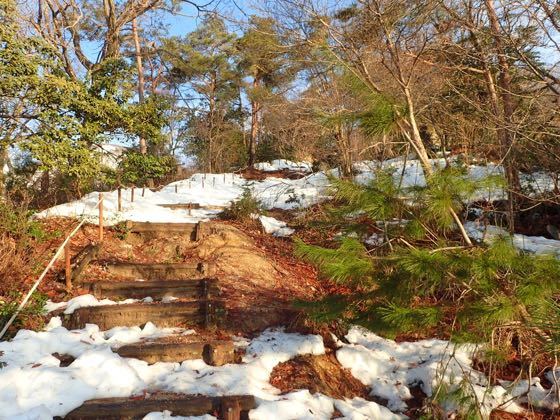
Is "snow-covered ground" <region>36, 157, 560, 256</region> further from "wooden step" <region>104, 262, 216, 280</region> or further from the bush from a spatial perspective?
the bush

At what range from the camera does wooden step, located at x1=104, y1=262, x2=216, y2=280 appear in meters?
4.95

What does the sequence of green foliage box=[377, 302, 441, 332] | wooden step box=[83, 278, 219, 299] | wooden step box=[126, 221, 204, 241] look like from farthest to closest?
wooden step box=[126, 221, 204, 241], wooden step box=[83, 278, 219, 299], green foliage box=[377, 302, 441, 332]

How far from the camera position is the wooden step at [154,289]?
14.2ft

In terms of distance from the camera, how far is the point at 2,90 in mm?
5324

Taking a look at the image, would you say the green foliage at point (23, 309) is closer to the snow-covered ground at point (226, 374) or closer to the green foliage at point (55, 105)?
the snow-covered ground at point (226, 374)

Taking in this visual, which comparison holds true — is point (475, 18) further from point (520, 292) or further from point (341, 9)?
point (520, 292)

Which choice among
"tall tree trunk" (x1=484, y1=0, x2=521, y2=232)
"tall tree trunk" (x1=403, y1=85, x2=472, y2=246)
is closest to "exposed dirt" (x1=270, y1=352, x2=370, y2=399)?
"tall tree trunk" (x1=403, y1=85, x2=472, y2=246)

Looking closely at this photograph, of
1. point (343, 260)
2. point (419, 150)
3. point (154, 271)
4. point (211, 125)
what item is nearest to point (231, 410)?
point (343, 260)

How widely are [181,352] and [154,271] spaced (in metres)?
1.97

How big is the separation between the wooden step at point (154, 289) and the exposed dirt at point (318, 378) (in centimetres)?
145

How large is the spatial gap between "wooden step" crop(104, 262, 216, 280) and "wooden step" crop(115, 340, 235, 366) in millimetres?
1733

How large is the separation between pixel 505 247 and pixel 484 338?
625mm

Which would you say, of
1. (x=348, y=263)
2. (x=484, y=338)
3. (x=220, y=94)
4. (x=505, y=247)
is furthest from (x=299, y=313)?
(x=220, y=94)

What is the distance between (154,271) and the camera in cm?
497
